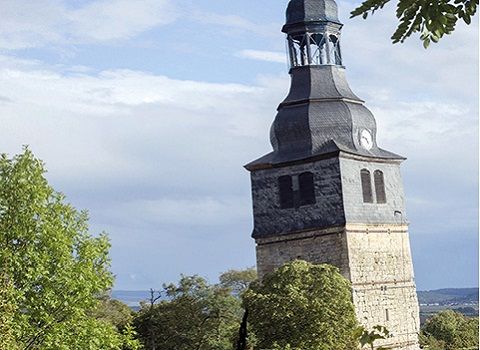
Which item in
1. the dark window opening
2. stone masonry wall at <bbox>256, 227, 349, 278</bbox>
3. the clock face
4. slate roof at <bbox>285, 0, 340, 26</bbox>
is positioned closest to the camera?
stone masonry wall at <bbox>256, 227, 349, 278</bbox>

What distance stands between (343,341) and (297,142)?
11.4m

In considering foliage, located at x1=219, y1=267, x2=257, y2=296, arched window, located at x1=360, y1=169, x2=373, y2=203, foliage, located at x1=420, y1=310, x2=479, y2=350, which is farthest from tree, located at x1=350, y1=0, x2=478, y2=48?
foliage, located at x1=219, y1=267, x2=257, y2=296

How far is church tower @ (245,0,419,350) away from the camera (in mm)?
38375

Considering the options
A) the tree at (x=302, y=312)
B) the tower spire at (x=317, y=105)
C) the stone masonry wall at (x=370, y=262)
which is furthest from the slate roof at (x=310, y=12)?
the tree at (x=302, y=312)

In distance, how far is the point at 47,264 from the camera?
23.4 m

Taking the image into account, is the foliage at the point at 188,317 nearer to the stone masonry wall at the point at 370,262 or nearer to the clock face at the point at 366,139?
the stone masonry wall at the point at 370,262

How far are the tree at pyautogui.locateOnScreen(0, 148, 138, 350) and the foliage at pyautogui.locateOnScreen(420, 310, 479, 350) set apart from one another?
2786cm

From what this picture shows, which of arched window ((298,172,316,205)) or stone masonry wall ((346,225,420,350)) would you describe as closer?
stone masonry wall ((346,225,420,350))

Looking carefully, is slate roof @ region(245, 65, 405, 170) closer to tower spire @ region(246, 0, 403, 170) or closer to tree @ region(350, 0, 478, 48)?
tower spire @ region(246, 0, 403, 170)

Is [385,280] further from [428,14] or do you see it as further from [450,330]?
[428,14]

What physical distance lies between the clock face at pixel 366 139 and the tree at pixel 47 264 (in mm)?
18052

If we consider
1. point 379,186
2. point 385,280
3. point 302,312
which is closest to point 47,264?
point 302,312

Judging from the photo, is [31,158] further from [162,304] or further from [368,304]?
[162,304]

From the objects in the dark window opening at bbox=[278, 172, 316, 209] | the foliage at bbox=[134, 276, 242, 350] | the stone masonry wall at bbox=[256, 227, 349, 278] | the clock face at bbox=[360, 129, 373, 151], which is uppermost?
the clock face at bbox=[360, 129, 373, 151]
